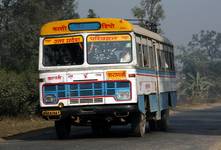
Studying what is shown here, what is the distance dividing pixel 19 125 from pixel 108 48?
848cm

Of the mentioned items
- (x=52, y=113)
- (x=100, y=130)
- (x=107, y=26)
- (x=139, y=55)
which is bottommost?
(x=100, y=130)

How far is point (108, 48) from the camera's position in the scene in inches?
682

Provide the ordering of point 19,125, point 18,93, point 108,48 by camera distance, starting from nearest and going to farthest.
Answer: point 108,48
point 19,125
point 18,93

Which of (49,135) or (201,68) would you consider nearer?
(49,135)

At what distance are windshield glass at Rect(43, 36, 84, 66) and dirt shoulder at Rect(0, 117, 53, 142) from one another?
3.27 m

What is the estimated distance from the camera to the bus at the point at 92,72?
1705cm

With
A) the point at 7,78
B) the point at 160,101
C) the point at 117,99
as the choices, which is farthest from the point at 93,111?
the point at 7,78

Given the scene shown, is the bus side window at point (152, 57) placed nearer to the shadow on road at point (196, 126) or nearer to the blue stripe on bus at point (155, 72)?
the blue stripe on bus at point (155, 72)

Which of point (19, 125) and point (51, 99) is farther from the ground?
point (51, 99)

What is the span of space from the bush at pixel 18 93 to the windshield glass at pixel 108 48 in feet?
29.9

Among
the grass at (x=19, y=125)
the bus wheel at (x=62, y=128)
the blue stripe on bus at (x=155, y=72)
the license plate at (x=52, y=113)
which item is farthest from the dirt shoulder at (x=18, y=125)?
the blue stripe on bus at (x=155, y=72)

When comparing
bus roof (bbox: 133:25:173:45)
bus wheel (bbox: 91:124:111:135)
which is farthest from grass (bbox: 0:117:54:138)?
bus roof (bbox: 133:25:173:45)

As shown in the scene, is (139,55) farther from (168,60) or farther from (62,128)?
(168,60)

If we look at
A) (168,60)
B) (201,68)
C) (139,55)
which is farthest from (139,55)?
(201,68)
